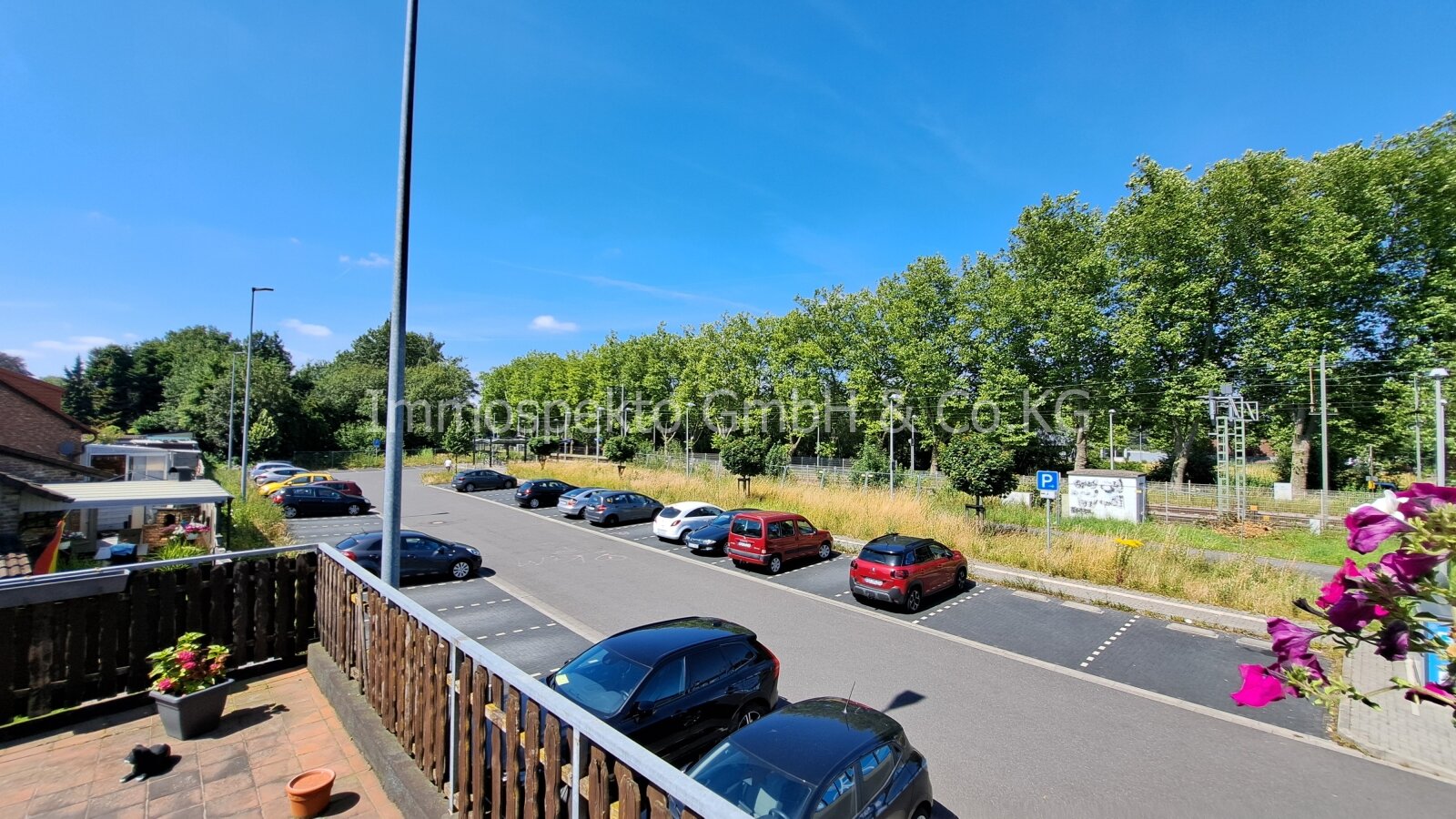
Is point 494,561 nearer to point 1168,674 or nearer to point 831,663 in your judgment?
point 831,663

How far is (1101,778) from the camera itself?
271 inches

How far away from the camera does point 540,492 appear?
2984 centimetres

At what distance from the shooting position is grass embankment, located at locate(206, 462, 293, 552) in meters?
15.9

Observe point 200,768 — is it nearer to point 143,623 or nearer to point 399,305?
point 143,623

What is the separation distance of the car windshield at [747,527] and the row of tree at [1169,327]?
19997 mm

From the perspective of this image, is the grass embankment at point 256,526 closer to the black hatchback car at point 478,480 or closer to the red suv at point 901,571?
the black hatchback car at point 478,480

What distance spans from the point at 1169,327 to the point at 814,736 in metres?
41.5

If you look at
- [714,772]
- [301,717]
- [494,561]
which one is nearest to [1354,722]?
[714,772]

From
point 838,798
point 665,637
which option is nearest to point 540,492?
point 665,637

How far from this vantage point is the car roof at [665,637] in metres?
6.68

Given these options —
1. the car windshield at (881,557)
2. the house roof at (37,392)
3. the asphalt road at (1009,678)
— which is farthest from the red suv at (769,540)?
the house roof at (37,392)

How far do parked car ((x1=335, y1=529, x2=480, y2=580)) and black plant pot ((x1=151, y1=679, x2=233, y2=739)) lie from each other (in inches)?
364

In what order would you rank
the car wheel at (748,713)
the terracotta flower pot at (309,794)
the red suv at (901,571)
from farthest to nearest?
the red suv at (901,571)
the car wheel at (748,713)
the terracotta flower pot at (309,794)

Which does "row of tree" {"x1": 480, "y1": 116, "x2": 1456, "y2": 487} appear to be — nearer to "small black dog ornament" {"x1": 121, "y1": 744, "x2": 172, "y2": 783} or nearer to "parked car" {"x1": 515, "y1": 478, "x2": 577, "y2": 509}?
"parked car" {"x1": 515, "y1": 478, "x2": 577, "y2": 509}
